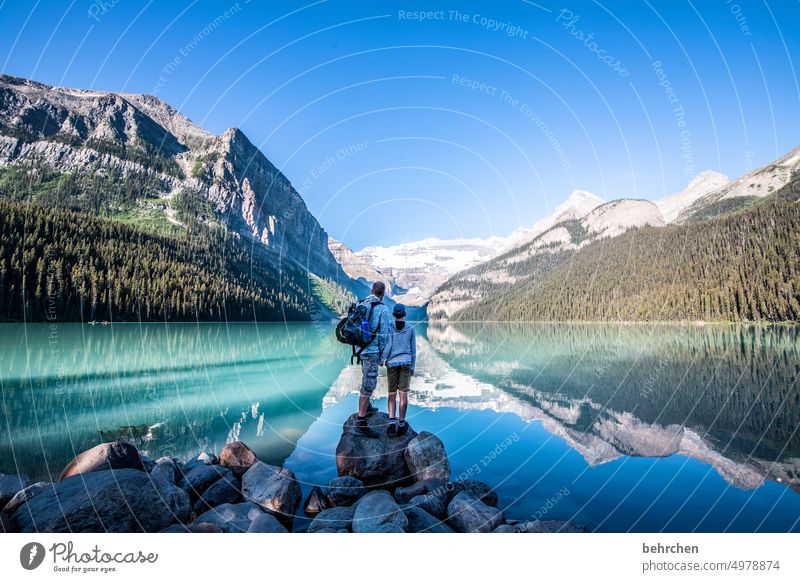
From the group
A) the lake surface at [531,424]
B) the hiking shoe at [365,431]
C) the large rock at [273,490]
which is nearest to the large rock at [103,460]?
the large rock at [273,490]

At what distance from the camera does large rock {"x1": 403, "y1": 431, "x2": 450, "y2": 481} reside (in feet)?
27.6

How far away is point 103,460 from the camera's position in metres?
6.88

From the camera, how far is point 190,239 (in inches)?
5325

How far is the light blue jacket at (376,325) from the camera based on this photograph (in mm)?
7590

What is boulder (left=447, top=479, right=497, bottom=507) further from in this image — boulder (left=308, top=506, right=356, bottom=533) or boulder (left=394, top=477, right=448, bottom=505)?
boulder (left=308, top=506, right=356, bottom=533)

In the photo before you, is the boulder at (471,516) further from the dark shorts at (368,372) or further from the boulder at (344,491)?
the dark shorts at (368,372)

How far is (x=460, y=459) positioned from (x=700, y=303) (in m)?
92.0

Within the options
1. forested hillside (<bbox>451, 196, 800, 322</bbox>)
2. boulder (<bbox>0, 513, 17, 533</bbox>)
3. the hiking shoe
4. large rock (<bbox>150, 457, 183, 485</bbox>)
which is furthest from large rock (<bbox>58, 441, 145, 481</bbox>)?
forested hillside (<bbox>451, 196, 800, 322</bbox>)

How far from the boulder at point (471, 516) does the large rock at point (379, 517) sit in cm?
118

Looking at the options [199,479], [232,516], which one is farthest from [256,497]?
[199,479]

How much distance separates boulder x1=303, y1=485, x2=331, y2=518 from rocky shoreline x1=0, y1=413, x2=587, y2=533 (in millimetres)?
19

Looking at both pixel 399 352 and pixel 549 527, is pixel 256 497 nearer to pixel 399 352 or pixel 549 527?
pixel 399 352
